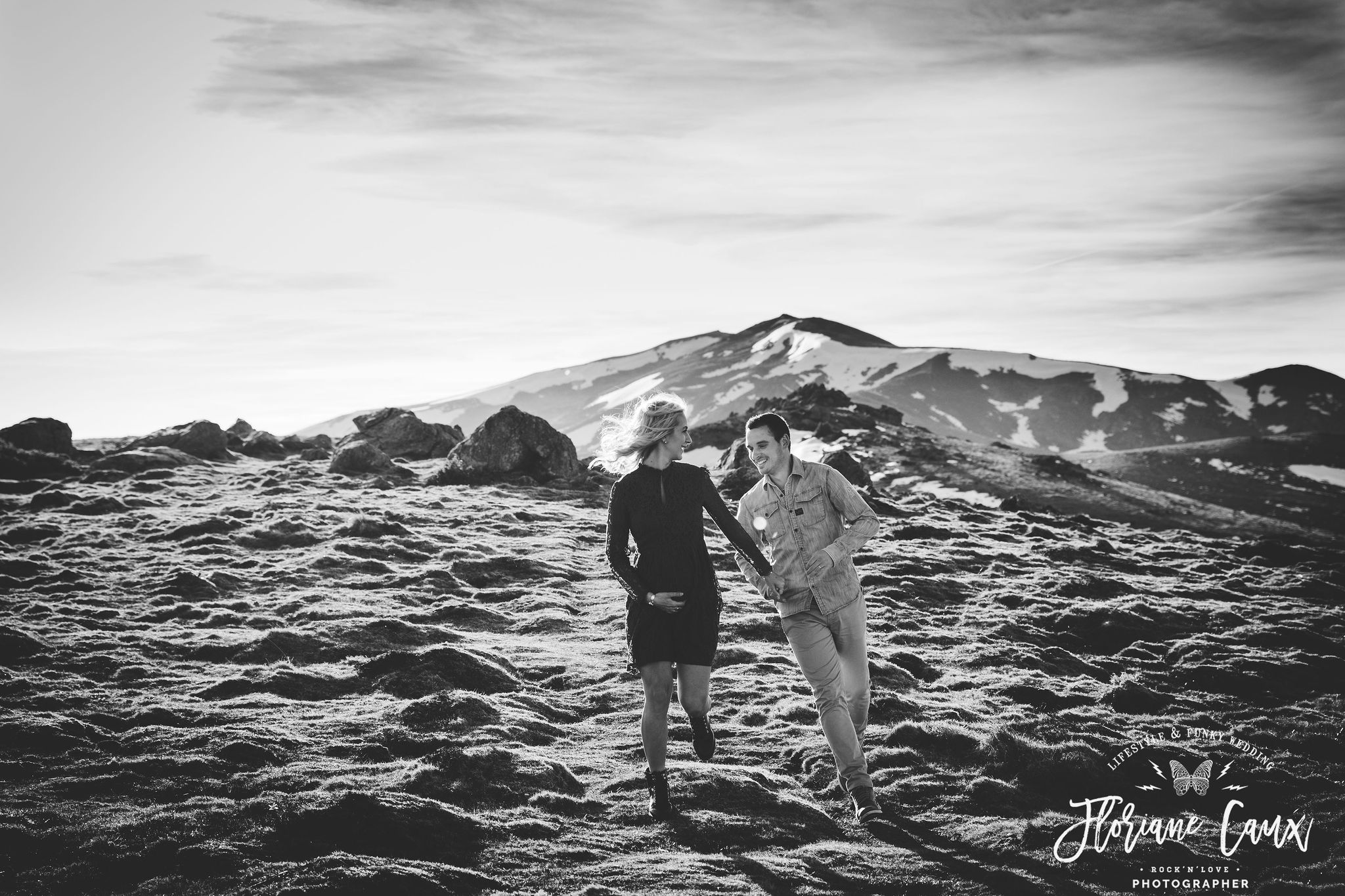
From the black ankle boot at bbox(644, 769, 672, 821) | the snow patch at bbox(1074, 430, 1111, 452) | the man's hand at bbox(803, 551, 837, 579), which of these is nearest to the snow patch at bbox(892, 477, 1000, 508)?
the man's hand at bbox(803, 551, 837, 579)

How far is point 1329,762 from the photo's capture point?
32.5 feet

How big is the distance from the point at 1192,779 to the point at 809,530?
478 centimetres

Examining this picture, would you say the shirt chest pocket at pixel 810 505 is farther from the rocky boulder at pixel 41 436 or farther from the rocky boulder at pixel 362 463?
the rocky boulder at pixel 41 436

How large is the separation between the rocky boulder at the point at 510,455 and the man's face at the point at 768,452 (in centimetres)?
3961

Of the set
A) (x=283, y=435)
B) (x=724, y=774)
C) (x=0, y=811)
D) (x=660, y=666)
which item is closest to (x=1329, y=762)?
(x=724, y=774)

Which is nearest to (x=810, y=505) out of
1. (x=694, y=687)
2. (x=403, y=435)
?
(x=694, y=687)

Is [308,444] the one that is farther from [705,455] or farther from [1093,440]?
[1093,440]

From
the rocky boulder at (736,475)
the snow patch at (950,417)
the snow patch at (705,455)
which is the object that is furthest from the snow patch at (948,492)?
the snow patch at (950,417)

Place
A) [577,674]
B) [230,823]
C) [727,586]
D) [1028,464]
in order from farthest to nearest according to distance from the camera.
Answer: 1. [1028,464]
2. [727,586]
3. [577,674]
4. [230,823]

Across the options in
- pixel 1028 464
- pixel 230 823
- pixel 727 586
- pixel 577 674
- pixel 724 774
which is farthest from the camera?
pixel 1028 464

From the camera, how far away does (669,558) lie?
718 centimetres

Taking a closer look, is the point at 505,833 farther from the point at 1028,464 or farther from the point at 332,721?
the point at 1028,464

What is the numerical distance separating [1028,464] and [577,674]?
236ft

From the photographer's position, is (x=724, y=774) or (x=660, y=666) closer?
(x=660, y=666)
